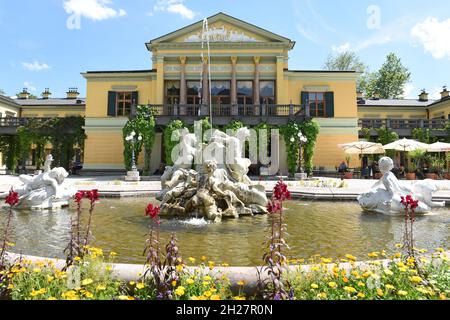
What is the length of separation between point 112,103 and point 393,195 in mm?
25636

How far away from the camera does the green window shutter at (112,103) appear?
91.9 feet

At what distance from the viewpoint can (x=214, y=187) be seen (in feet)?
24.0

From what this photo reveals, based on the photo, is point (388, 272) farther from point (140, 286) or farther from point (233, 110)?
point (233, 110)

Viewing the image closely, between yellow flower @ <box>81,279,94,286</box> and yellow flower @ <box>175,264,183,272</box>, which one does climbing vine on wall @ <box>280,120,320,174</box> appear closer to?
yellow flower @ <box>175,264,183,272</box>

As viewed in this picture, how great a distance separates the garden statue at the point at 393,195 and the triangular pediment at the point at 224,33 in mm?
Answer: 22827

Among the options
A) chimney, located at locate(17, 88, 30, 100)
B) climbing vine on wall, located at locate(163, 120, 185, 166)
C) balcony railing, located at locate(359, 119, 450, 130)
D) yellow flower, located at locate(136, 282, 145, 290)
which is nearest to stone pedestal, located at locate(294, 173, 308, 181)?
climbing vine on wall, located at locate(163, 120, 185, 166)

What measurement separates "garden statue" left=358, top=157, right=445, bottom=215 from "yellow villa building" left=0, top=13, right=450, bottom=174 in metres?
19.7

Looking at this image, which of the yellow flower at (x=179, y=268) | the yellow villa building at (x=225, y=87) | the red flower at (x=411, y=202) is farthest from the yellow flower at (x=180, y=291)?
the yellow villa building at (x=225, y=87)

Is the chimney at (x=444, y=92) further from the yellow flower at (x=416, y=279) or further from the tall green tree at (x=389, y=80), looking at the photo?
the yellow flower at (x=416, y=279)

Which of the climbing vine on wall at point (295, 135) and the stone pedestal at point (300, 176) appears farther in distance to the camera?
the climbing vine on wall at point (295, 135)
